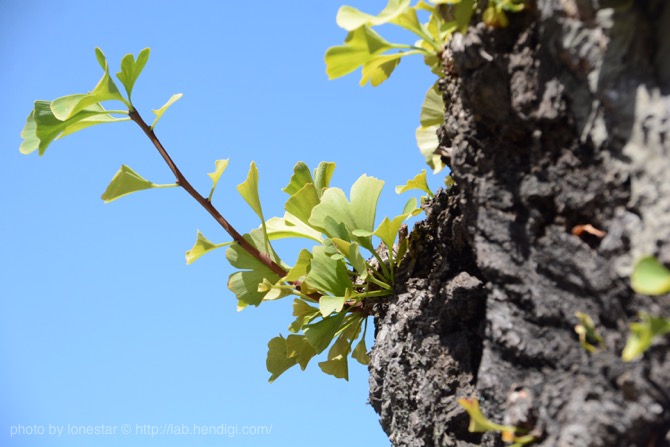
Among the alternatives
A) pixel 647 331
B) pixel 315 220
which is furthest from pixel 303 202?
pixel 647 331

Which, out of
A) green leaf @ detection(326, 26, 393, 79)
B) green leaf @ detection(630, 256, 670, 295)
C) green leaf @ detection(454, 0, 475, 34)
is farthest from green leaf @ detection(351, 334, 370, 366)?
green leaf @ detection(630, 256, 670, 295)

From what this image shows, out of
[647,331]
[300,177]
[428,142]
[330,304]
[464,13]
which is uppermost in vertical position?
[300,177]

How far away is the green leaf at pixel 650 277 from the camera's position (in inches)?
27.7

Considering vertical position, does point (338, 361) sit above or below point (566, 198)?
above

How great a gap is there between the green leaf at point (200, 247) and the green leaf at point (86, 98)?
0.33 meters

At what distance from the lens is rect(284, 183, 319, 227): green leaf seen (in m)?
1.43

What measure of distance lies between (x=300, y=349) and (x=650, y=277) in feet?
3.00

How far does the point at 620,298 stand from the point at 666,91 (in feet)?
0.81

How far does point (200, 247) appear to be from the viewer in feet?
4.80

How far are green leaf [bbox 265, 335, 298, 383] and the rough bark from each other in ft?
1.63

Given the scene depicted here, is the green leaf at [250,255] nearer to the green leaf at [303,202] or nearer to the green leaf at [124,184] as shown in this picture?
the green leaf at [303,202]

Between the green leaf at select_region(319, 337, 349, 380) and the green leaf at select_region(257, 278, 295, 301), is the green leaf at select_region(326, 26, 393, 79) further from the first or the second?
the green leaf at select_region(319, 337, 349, 380)

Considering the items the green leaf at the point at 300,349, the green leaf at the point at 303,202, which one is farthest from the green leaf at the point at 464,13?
the green leaf at the point at 300,349

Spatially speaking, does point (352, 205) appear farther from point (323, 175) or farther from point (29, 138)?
point (29, 138)
